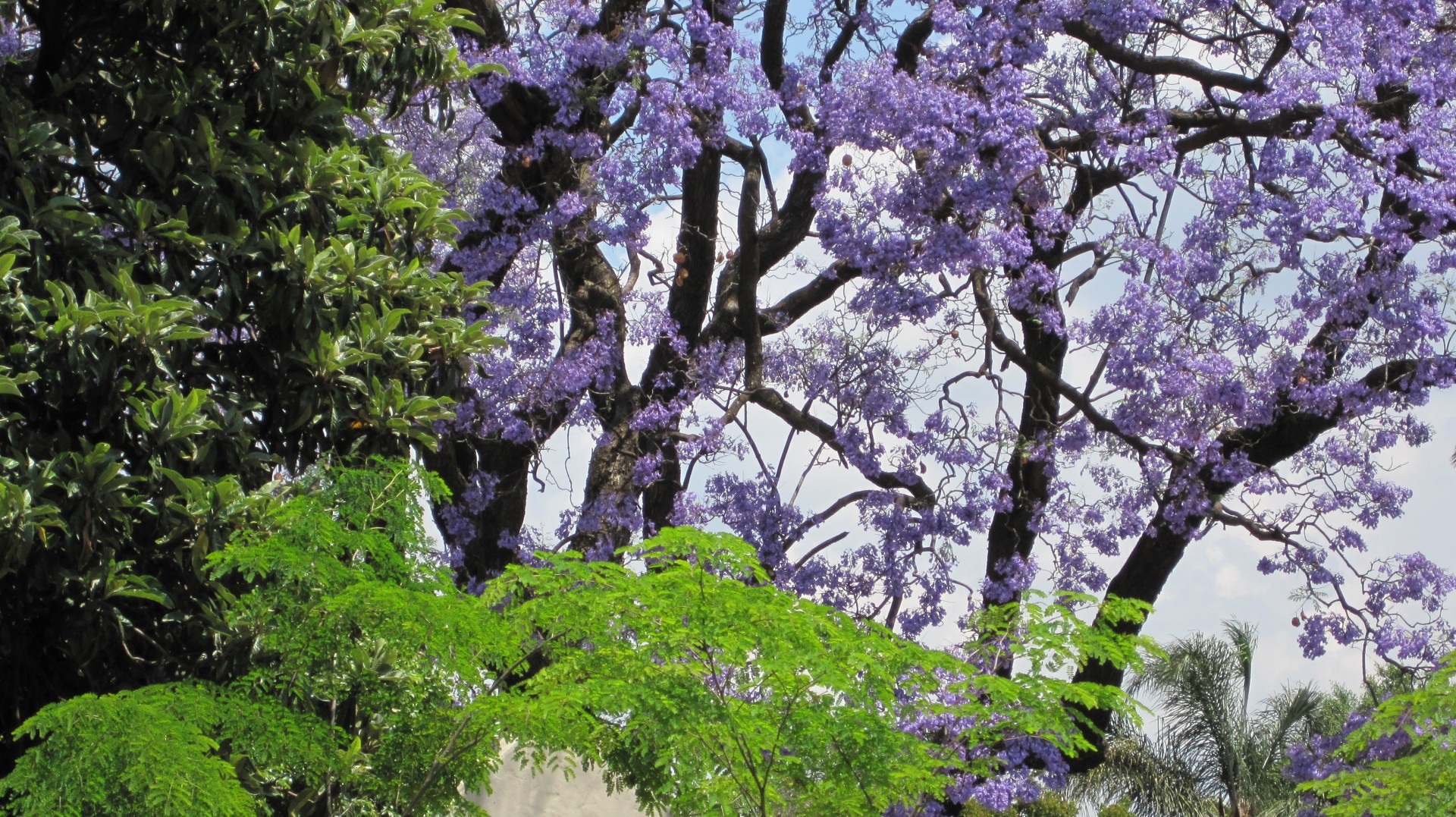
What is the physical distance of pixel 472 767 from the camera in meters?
5.88

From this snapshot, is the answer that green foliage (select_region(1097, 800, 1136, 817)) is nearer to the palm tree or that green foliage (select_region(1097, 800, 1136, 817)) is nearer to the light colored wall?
the palm tree

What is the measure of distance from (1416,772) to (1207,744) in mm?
13175

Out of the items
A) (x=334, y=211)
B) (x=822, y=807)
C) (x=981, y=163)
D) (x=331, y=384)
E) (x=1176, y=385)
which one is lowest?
(x=822, y=807)

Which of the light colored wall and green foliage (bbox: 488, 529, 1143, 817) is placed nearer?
green foliage (bbox: 488, 529, 1143, 817)

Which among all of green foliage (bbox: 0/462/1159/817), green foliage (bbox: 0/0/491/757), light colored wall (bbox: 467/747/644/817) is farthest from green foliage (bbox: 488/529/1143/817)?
light colored wall (bbox: 467/747/644/817)

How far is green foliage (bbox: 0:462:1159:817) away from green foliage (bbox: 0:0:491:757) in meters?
0.45

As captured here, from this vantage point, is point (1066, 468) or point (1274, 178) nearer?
point (1274, 178)

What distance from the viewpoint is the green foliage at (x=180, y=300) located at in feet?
19.3

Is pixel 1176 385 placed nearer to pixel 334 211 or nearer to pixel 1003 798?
pixel 1003 798

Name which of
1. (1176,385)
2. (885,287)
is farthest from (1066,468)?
(885,287)

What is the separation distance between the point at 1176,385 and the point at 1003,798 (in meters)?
3.06

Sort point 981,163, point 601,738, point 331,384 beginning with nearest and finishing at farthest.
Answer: point 601,738
point 331,384
point 981,163

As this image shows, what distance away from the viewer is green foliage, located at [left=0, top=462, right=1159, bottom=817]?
5.09 meters

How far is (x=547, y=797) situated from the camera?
11500 mm
